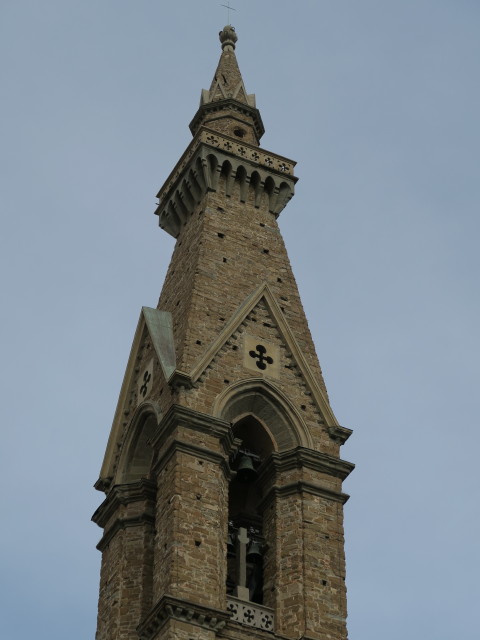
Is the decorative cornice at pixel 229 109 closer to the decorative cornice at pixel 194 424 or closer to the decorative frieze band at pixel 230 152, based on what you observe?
the decorative frieze band at pixel 230 152

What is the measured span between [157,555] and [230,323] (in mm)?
6513

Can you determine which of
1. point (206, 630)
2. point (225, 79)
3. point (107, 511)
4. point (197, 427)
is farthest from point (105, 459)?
point (225, 79)

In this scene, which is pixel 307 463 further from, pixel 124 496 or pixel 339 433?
pixel 124 496

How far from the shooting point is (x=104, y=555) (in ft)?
115

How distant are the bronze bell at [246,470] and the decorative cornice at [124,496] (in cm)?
203

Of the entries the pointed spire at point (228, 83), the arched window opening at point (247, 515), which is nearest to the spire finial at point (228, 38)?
the pointed spire at point (228, 83)

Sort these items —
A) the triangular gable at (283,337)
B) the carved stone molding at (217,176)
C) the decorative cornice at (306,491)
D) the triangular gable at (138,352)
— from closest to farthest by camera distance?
1. the decorative cornice at (306,491)
2. the triangular gable at (283,337)
3. the triangular gable at (138,352)
4. the carved stone molding at (217,176)

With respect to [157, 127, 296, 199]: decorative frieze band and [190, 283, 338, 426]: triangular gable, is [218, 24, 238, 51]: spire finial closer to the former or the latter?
[157, 127, 296, 199]: decorative frieze band

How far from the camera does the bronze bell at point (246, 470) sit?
114 ft

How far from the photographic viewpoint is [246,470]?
3484 cm

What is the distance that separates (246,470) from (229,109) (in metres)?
13.9

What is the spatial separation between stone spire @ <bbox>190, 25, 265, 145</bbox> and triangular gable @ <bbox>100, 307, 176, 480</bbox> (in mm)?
8144

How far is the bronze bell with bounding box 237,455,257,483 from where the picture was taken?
34.7 m

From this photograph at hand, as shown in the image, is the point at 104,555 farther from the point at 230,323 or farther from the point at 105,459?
the point at 230,323
